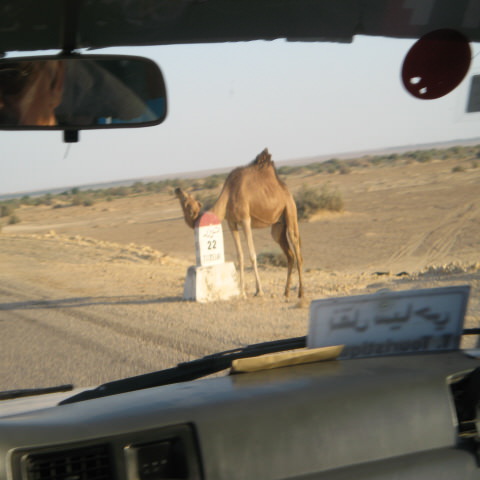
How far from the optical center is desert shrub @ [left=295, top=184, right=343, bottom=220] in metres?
28.4

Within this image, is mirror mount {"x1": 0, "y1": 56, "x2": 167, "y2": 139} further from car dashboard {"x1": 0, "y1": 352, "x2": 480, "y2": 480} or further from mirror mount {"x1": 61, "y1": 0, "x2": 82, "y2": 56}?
car dashboard {"x1": 0, "y1": 352, "x2": 480, "y2": 480}

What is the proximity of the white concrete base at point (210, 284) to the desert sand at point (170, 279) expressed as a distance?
215 millimetres

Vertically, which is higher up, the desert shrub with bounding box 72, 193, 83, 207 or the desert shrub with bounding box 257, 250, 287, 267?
the desert shrub with bounding box 72, 193, 83, 207

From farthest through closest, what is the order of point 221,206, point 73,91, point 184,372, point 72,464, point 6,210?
point 6,210, point 221,206, point 73,91, point 184,372, point 72,464

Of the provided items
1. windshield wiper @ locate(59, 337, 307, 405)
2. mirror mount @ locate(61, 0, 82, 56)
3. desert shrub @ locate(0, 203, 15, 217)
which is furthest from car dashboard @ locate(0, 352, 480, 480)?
desert shrub @ locate(0, 203, 15, 217)

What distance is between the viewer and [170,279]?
47.1 ft

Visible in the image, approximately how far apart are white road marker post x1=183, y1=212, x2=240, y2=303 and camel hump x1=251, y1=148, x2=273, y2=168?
1749 millimetres

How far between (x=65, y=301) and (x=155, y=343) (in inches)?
186

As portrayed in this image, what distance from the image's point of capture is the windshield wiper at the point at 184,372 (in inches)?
96.3

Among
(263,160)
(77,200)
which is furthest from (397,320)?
(77,200)

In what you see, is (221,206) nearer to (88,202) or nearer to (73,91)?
(73,91)

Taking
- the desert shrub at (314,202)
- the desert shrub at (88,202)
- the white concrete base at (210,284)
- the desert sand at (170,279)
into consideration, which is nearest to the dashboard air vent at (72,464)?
the desert sand at (170,279)

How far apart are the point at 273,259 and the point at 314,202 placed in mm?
10772

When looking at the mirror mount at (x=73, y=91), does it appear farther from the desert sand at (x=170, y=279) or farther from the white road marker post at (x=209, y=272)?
the white road marker post at (x=209, y=272)
